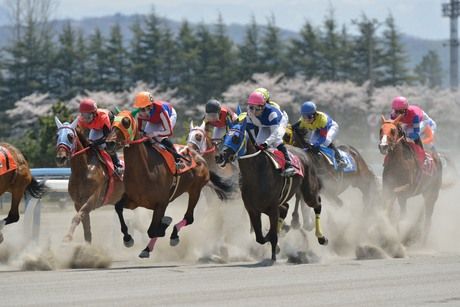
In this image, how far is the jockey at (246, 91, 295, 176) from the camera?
14547mm

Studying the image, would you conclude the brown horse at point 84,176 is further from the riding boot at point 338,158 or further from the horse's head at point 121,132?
the riding boot at point 338,158

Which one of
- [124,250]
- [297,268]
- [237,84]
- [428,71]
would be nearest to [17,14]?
[237,84]

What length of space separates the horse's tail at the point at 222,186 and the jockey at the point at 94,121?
2.07 meters

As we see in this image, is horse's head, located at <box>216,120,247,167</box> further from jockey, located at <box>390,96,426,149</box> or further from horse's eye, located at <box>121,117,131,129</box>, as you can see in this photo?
jockey, located at <box>390,96,426,149</box>

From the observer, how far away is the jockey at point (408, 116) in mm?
18094

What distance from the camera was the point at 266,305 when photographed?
995 cm

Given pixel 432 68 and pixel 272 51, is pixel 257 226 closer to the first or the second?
pixel 272 51

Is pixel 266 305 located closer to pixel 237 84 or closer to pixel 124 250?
pixel 124 250

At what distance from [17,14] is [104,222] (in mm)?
59793

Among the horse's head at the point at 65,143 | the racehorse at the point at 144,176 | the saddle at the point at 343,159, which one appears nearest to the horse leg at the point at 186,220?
the racehorse at the point at 144,176

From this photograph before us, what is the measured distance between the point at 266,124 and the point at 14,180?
4.20 m

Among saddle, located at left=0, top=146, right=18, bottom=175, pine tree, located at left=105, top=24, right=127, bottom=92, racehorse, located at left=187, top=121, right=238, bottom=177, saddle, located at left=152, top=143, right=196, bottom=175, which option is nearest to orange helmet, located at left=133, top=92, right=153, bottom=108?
saddle, located at left=152, top=143, right=196, bottom=175

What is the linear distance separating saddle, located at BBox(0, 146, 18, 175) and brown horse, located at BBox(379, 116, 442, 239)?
590 cm

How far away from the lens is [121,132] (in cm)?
1430
